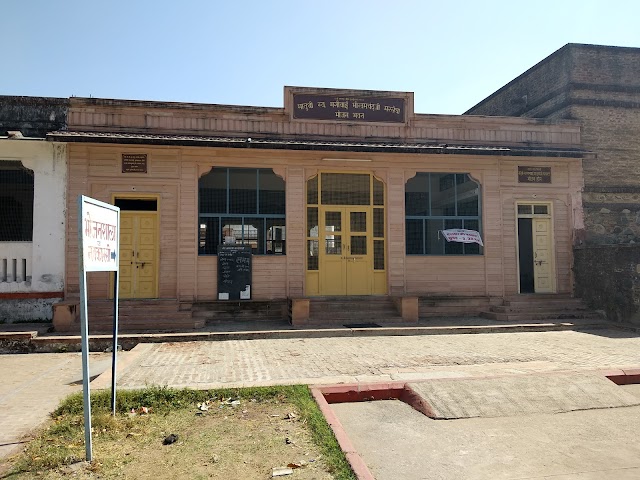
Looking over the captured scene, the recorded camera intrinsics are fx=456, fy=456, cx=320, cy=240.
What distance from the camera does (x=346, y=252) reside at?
12.7m

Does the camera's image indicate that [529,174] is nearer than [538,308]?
No

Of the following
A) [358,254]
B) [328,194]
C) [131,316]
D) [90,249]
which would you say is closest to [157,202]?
[131,316]

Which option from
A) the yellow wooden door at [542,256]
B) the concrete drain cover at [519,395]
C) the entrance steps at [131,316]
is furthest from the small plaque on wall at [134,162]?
the yellow wooden door at [542,256]

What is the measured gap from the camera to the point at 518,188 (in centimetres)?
1328

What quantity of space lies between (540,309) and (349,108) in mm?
7644

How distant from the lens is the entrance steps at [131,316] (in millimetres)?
10234

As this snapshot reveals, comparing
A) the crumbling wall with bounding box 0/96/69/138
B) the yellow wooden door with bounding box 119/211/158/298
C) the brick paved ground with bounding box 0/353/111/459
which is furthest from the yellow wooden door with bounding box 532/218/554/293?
the crumbling wall with bounding box 0/96/69/138

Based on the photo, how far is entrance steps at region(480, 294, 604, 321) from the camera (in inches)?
472

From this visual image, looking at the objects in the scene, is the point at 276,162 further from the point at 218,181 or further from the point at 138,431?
the point at 138,431

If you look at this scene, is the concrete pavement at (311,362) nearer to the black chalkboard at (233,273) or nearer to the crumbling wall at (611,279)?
the crumbling wall at (611,279)

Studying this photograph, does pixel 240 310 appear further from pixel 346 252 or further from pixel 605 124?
pixel 605 124

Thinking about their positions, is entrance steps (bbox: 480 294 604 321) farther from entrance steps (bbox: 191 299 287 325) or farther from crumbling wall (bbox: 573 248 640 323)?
entrance steps (bbox: 191 299 287 325)

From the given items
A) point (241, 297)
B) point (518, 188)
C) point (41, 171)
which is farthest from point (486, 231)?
point (41, 171)

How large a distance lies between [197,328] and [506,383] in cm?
705
